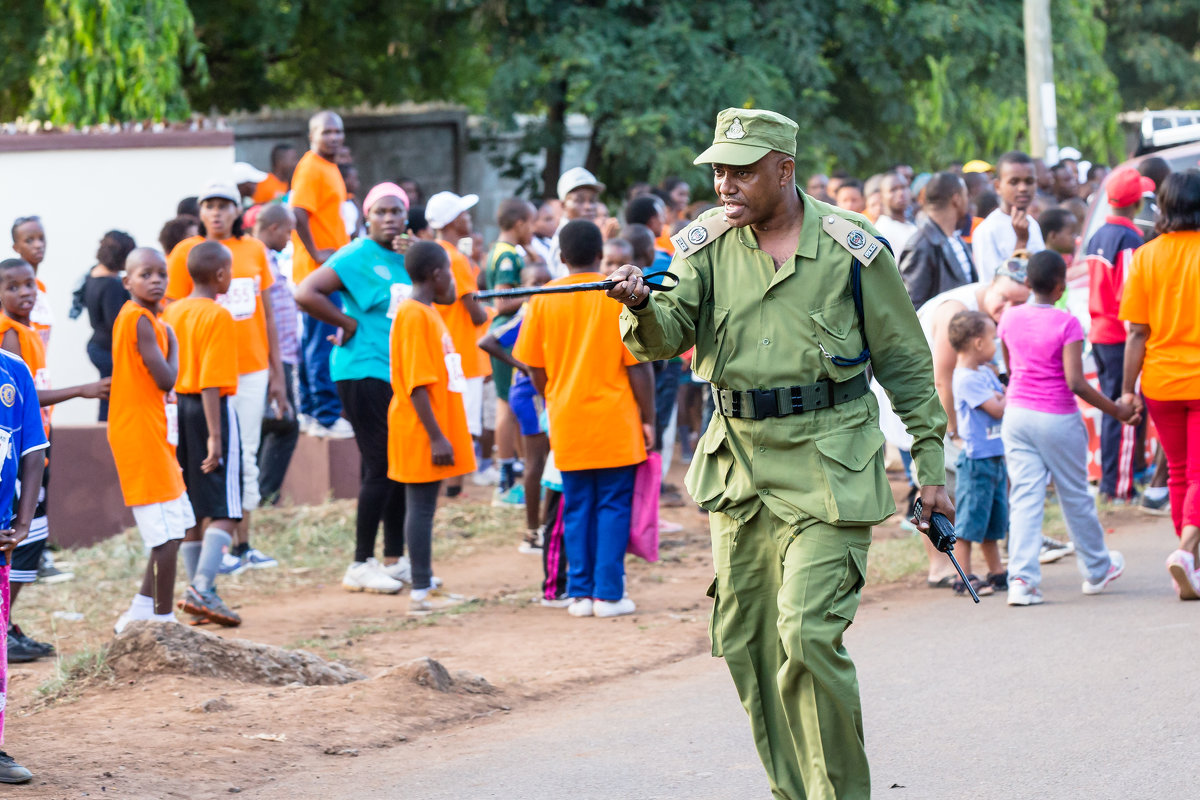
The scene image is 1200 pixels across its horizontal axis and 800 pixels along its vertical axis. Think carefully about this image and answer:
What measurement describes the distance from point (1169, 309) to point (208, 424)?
15.5ft

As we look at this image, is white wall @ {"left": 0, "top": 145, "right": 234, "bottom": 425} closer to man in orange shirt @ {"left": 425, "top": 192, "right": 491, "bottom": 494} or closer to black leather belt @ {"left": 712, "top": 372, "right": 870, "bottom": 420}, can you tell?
man in orange shirt @ {"left": 425, "top": 192, "right": 491, "bottom": 494}

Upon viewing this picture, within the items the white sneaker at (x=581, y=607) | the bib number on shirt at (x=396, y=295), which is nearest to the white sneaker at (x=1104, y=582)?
the white sneaker at (x=581, y=607)

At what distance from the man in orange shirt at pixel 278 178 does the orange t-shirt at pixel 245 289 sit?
3.85 m

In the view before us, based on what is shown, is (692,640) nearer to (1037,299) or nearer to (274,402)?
(1037,299)

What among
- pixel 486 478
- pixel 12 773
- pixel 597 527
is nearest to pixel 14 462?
pixel 12 773

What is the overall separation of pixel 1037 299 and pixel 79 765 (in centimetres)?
476

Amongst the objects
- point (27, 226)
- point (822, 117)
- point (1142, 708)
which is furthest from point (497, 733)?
point (822, 117)

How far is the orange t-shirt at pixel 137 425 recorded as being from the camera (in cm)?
701

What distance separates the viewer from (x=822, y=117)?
58.4 feet

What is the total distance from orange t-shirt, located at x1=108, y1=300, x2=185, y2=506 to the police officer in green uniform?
3.36 metres

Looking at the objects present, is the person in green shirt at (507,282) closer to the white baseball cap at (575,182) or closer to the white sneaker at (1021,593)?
the white baseball cap at (575,182)

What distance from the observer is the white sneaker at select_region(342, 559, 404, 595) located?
852cm

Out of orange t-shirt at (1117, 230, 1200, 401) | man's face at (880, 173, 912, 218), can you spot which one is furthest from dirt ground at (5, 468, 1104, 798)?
man's face at (880, 173, 912, 218)

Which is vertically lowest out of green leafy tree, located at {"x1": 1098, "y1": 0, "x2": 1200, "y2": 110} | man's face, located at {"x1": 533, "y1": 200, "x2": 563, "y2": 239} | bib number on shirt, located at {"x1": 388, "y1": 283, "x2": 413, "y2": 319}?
bib number on shirt, located at {"x1": 388, "y1": 283, "x2": 413, "y2": 319}
